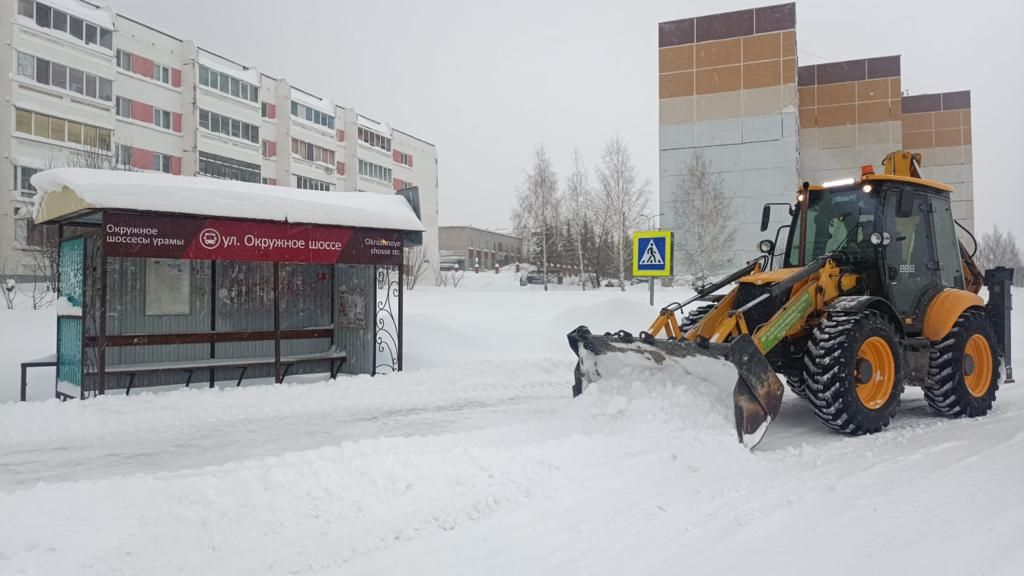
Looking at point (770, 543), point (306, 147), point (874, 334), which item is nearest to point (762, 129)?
point (306, 147)

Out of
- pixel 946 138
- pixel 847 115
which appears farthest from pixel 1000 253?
pixel 847 115

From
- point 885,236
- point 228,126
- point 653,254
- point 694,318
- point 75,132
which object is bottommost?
point 694,318

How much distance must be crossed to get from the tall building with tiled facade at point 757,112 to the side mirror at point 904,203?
106 feet

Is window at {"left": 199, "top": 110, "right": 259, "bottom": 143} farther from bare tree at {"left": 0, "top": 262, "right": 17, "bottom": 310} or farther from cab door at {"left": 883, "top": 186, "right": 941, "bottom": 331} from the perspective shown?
cab door at {"left": 883, "top": 186, "right": 941, "bottom": 331}

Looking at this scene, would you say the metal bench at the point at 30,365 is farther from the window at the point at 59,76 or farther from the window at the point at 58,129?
the window at the point at 59,76

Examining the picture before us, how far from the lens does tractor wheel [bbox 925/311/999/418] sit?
719cm

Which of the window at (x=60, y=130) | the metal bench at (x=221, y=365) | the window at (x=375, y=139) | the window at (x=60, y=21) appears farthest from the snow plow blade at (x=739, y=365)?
the window at (x=375, y=139)

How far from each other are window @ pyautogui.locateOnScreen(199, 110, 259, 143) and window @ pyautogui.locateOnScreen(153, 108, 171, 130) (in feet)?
5.91

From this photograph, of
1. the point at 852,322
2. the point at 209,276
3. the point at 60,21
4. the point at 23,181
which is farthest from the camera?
the point at 60,21

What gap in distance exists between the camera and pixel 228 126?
4219cm

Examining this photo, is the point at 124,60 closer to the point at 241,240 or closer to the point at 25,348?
the point at 25,348

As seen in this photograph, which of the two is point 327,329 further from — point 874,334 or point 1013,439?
point 1013,439

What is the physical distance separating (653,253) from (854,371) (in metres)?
7.30

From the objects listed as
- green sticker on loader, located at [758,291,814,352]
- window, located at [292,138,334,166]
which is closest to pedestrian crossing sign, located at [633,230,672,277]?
green sticker on loader, located at [758,291,814,352]
